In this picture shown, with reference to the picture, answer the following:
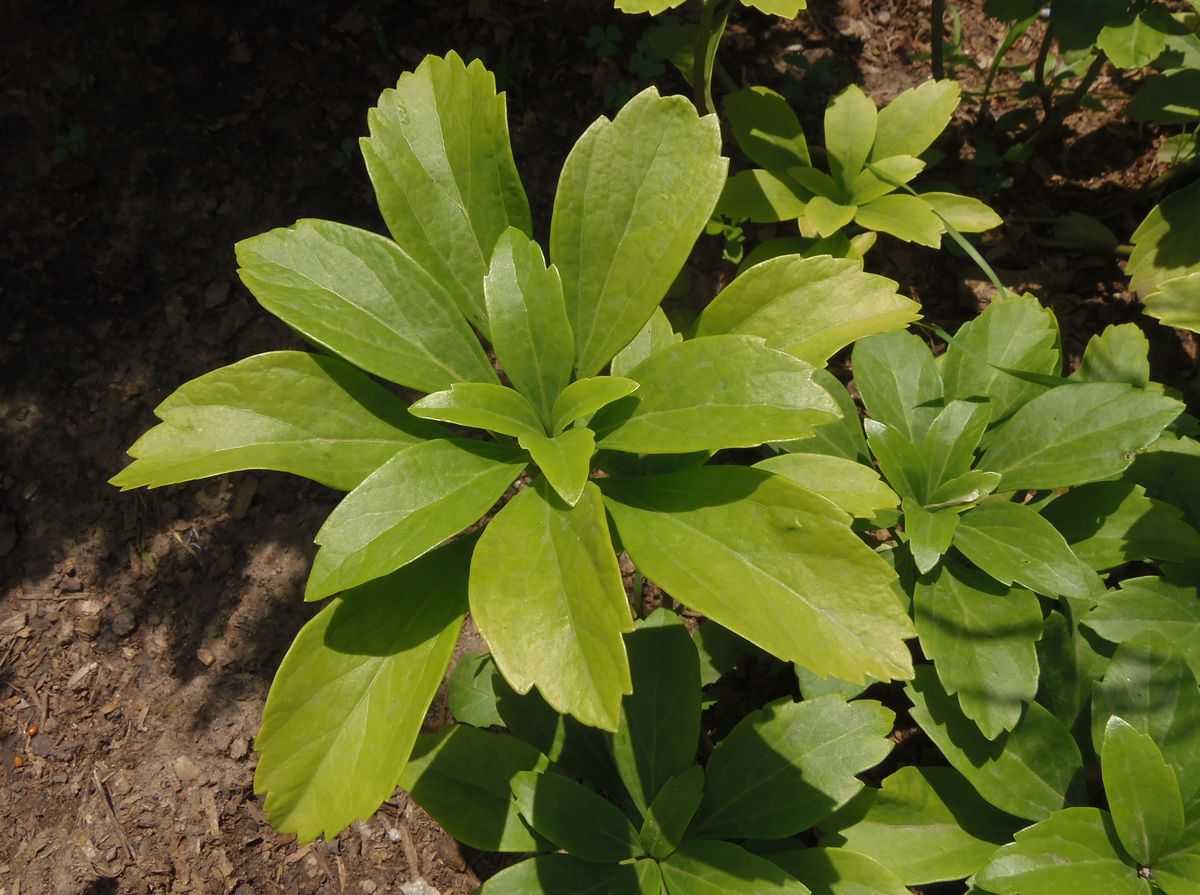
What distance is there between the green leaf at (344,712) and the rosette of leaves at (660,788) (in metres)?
0.48

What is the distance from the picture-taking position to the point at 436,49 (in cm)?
310

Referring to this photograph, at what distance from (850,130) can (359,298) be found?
65.5 inches

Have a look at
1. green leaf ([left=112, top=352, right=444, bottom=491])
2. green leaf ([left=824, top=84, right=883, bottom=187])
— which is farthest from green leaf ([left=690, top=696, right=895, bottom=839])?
green leaf ([left=824, top=84, right=883, bottom=187])

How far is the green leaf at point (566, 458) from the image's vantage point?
1315mm

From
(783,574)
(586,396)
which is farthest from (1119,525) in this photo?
(586,396)

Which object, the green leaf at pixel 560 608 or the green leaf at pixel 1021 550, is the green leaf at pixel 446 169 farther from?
the green leaf at pixel 1021 550

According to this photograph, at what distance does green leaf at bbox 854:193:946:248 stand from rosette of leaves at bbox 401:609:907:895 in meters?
1.26

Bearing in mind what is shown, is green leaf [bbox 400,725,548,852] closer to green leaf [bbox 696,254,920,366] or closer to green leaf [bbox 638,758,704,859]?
green leaf [bbox 638,758,704,859]

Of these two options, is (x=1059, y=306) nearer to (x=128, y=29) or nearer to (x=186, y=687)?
(x=186, y=687)

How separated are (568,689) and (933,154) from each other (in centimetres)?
250

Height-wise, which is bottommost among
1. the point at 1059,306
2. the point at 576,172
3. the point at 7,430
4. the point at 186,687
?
the point at 186,687

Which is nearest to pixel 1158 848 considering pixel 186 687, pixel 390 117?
pixel 390 117

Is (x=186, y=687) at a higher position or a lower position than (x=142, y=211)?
lower

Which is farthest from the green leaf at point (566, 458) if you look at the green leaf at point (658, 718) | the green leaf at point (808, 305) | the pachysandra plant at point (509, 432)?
the green leaf at point (658, 718)
